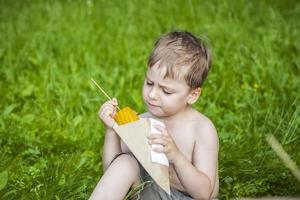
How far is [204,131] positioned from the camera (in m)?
2.98

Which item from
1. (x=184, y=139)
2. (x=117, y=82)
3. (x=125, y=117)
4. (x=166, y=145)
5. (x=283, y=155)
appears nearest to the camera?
(x=166, y=145)

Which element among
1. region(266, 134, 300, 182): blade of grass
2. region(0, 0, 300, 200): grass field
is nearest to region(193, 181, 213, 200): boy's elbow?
region(266, 134, 300, 182): blade of grass

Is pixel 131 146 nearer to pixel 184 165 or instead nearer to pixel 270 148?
pixel 184 165

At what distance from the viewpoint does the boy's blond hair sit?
292cm

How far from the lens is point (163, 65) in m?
2.91

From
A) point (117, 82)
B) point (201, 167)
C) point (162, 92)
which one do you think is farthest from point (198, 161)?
point (117, 82)

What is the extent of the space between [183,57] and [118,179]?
53cm

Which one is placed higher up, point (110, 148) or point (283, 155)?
point (110, 148)

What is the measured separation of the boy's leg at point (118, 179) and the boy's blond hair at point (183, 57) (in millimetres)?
374

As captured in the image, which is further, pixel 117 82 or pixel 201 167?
pixel 117 82

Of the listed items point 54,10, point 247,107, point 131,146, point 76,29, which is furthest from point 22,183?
point 54,10

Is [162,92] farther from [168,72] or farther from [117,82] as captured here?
[117,82]

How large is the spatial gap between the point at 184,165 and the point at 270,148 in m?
1.11

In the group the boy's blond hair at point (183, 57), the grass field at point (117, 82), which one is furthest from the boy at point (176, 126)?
the grass field at point (117, 82)
